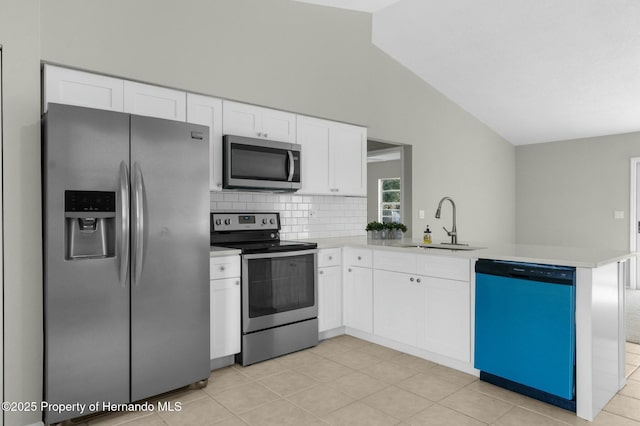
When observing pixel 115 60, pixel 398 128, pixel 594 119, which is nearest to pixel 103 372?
pixel 115 60

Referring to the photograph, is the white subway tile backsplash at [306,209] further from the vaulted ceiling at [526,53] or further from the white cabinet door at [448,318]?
A: the vaulted ceiling at [526,53]

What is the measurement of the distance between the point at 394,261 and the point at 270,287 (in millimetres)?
1048

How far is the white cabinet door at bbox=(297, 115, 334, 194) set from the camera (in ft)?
13.1

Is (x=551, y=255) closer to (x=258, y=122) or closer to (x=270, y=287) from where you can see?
(x=270, y=287)

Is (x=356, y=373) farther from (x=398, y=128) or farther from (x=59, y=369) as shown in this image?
(x=398, y=128)

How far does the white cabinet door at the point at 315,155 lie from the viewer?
13.1ft

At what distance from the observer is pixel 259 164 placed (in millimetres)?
3518

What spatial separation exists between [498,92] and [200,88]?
3.83 metres

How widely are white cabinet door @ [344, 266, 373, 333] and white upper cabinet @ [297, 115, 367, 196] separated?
3.03ft

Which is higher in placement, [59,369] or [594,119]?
[594,119]

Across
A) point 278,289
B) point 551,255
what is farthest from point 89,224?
point 551,255

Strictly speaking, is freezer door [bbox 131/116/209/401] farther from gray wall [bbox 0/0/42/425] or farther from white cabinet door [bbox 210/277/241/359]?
gray wall [bbox 0/0/42/425]

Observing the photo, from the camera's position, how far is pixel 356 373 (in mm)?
3023

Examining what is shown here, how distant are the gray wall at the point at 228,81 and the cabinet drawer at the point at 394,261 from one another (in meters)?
1.57
